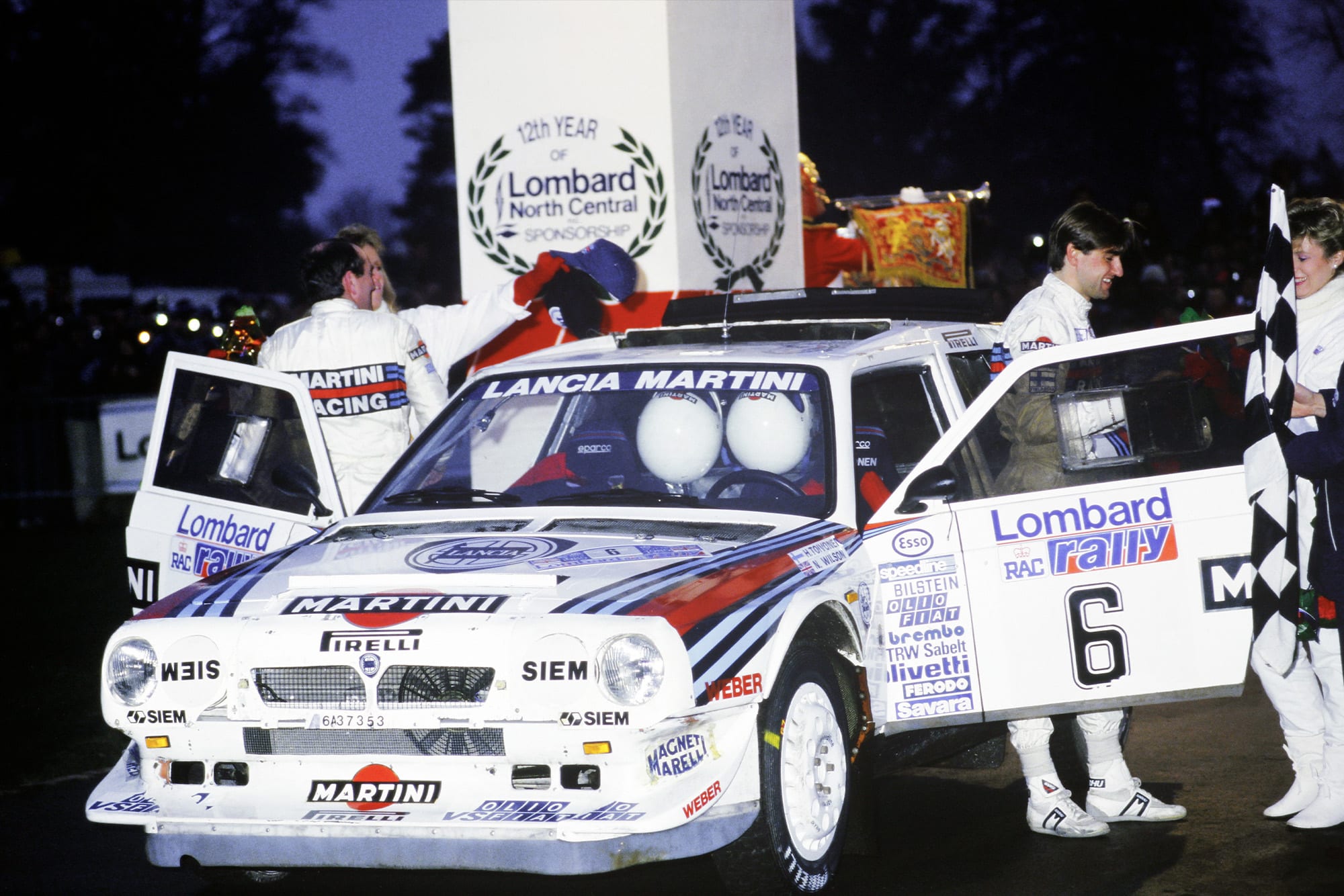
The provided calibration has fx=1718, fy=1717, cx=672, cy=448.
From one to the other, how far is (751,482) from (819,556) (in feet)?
2.01

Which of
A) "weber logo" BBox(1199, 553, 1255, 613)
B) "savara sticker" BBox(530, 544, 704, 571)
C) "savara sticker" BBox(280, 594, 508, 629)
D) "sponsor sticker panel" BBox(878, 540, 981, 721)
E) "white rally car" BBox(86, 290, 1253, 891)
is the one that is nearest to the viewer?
"white rally car" BBox(86, 290, 1253, 891)

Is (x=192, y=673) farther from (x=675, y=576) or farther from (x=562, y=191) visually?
(x=562, y=191)

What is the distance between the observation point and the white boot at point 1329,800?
5574 millimetres

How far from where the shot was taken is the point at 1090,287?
6.12 m

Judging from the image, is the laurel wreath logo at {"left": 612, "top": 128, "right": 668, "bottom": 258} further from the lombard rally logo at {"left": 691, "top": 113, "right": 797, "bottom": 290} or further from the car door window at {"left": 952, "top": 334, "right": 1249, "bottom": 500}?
the car door window at {"left": 952, "top": 334, "right": 1249, "bottom": 500}

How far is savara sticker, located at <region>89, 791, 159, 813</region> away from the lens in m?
4.49

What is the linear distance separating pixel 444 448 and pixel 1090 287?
2354mm

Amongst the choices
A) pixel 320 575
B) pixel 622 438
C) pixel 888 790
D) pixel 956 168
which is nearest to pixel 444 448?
pixel 622 438

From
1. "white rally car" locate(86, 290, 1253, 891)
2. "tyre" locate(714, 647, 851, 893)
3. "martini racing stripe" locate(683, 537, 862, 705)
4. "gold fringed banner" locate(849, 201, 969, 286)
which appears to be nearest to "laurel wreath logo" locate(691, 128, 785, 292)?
"gold fringed banner" locate(849, 201, 969, 286)

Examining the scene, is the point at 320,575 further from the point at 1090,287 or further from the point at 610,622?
the point at 1090,287

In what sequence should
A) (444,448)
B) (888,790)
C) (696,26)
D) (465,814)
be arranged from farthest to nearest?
(696,26) < (888,790) < (444,448) < (465,814)

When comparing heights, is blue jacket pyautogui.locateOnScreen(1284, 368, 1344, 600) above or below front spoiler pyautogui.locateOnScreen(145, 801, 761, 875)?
above

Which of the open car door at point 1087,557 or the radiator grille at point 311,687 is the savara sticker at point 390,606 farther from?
the open car door at point 1087,557

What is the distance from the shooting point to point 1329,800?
561 cm
